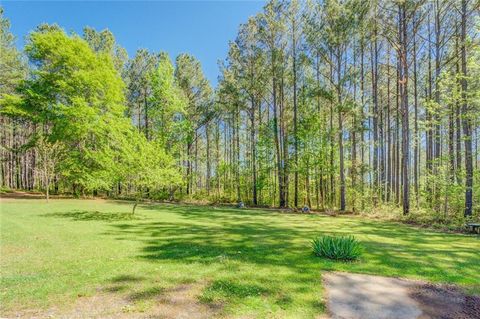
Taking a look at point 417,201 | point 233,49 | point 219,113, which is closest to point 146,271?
point 417,201

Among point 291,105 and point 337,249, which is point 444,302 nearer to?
point 337,249

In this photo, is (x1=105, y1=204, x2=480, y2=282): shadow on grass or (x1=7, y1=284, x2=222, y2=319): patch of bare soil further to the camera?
(x1=105, y1=204, x2=480, y2=282): shadow on grass

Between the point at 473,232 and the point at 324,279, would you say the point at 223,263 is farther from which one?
the point at 473,232

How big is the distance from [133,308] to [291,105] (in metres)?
23.2

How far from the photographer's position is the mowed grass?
4.23 metres

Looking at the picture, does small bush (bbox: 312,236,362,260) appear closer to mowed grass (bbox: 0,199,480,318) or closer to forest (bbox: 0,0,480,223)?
mowed grass (bbox: 0,199,480,318)

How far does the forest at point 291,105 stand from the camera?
14.5m

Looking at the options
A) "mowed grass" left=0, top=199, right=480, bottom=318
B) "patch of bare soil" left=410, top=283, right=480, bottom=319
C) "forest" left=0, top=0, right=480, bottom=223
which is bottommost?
"patch of bare soil" left=410, top=283, right=480, bottom=319

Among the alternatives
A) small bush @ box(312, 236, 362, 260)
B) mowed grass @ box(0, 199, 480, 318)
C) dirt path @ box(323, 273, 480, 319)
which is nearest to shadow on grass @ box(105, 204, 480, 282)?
mowed grass @ box(0, 199, 480, 318)

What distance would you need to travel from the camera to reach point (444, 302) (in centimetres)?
453

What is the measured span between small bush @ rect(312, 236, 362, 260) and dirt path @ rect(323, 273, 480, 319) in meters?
1.02

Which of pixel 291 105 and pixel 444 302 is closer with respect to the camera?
pixel 444 302

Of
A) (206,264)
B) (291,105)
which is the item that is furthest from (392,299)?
(291,105)

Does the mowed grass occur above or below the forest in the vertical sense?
below
